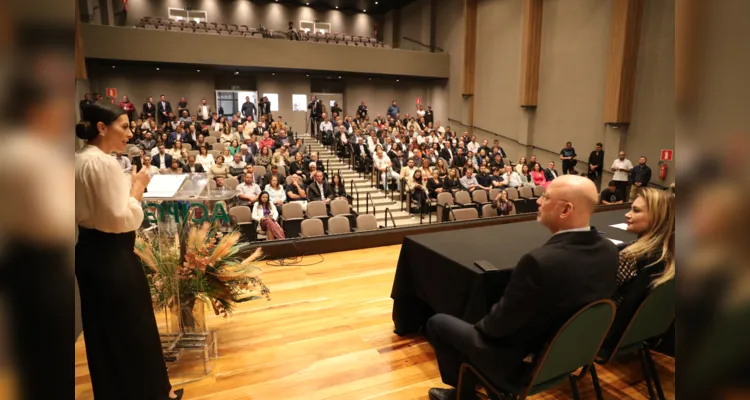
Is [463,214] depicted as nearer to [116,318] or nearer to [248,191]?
[248,191]

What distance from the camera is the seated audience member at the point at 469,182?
935 cm

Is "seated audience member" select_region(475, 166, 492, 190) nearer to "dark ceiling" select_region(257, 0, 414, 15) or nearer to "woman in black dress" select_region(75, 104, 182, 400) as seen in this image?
"woman in black dress" select_region(75, 104, 182, 400)

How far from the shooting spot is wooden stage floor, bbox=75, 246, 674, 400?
103 inches

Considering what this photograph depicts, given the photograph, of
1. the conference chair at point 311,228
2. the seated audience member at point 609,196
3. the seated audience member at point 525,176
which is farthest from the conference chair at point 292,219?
the seated audience member at point 609,196

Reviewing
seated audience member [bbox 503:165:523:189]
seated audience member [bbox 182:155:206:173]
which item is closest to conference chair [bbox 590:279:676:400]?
seated audience member [bbox 503:165:523:189]

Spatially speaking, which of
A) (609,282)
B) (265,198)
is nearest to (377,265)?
(265,198)

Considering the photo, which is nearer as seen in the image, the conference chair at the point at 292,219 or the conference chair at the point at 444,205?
the conference chair at the point at 292,219

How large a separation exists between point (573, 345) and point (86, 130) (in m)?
2.09

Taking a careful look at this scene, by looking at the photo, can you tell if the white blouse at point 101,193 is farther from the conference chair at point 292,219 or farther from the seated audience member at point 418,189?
the seated audience member at point 418,189

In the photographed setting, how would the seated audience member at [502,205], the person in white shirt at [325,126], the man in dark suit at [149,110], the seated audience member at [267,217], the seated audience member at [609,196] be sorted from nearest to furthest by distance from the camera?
1. the seated audience member at [267,217]
2. the seated audience member at [502,205]
3. the seated audience member at [609,196]
4. the man in dark suit at [149,110]
5. the person in white shirt at [325,126]

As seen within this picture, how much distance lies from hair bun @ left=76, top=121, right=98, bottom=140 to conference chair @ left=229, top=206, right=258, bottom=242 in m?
3.82

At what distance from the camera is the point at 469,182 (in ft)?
30.9

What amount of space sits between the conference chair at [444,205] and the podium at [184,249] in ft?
15.4
